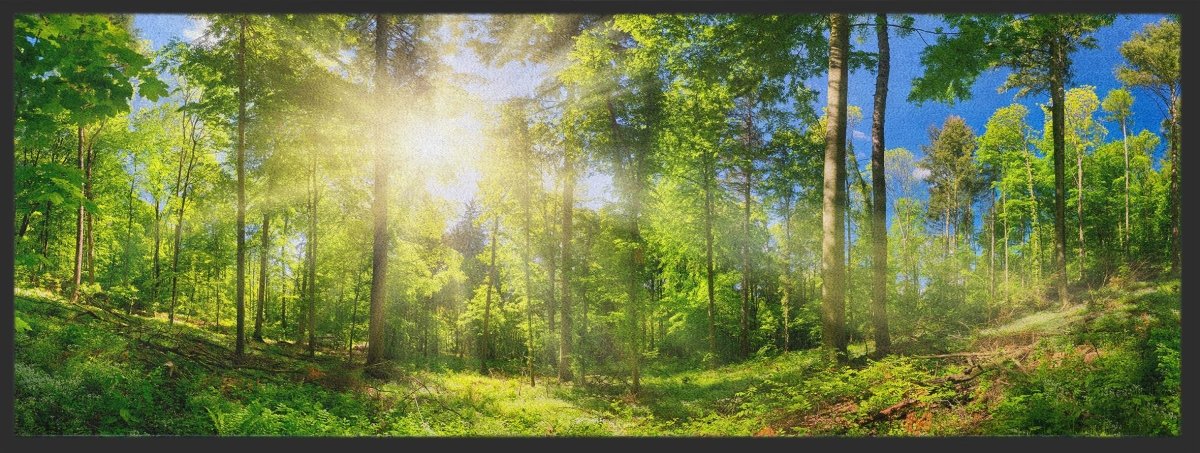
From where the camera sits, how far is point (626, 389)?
16.2ft

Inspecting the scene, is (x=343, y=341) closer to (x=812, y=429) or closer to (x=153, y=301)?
(x=153, y=301)

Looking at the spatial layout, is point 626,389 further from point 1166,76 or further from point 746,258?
point 1166,76

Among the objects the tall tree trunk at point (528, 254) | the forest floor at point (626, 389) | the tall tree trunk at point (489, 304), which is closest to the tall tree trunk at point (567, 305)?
the forest floor at point (626, 389)

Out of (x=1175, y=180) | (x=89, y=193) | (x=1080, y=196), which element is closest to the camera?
(x=1175, y=180)

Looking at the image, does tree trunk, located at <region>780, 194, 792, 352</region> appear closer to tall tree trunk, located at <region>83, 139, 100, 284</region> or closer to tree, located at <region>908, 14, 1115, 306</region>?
tree, located at <region>908, 14, 1115, 306</region>

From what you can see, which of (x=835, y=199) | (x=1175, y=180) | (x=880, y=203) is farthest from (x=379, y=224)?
(x=1175, y=180)

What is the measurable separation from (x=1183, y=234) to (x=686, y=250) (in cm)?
416

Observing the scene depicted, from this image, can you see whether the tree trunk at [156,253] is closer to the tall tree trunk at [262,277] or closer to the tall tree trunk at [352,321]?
the tall tree trunk at [262,277]

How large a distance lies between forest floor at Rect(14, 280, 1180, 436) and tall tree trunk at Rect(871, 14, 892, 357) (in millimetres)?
361

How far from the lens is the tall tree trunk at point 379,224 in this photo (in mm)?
4953

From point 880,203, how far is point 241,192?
6.54m

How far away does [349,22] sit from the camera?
4973 mm

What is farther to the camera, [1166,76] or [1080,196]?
[1080,196]

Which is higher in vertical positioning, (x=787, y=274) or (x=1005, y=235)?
(x=1005, y=235)
